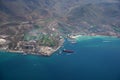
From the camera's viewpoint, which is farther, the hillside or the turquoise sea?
the hillside

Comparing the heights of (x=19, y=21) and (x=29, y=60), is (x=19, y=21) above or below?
above

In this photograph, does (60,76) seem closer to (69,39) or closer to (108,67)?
(108,67)

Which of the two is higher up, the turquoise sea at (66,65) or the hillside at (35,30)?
the hillside at (35,30)

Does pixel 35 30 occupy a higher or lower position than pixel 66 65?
higher

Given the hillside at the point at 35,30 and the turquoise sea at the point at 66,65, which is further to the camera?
the hillside at the point at 35,30

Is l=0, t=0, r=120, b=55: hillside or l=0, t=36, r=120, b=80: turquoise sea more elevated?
l=0, t=0, r=120, b=55: hillside

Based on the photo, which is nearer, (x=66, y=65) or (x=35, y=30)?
(x=66, y=65)

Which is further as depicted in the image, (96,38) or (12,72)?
(96,38)

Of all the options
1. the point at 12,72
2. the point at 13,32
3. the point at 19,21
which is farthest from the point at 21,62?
the point at 19,21
